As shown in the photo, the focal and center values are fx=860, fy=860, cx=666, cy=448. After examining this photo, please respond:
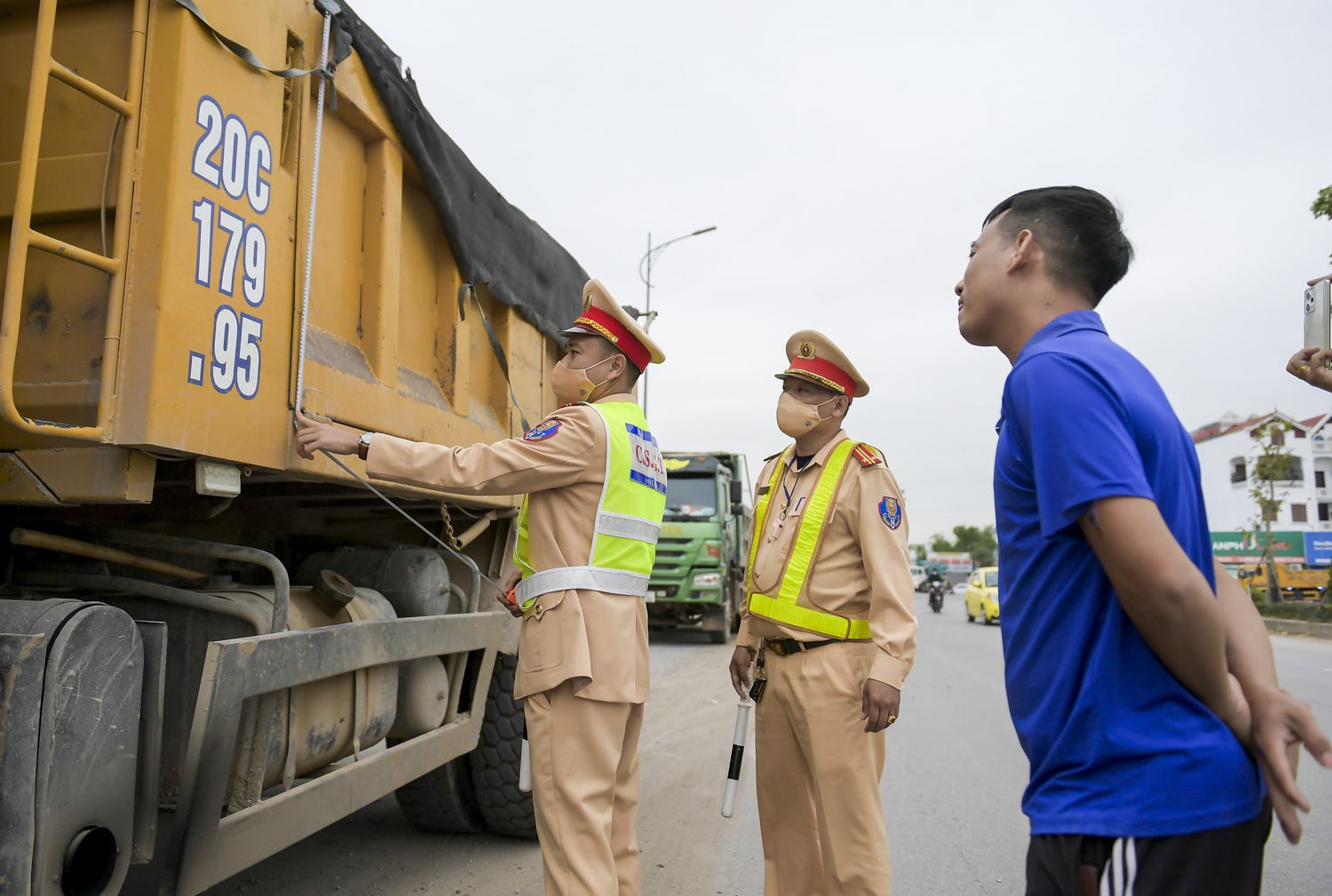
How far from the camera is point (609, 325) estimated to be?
8.71 feet

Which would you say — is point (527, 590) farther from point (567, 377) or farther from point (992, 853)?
point (992, 853)

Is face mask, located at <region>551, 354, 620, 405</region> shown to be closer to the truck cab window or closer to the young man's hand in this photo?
the young man's hand

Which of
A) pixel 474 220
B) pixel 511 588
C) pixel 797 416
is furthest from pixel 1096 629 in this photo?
pixel 474 220

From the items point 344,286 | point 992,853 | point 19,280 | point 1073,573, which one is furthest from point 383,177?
point 992,853

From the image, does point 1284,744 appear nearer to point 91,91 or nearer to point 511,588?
point 511,588

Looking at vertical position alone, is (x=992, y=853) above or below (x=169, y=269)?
below

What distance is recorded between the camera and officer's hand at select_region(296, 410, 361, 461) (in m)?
2.20

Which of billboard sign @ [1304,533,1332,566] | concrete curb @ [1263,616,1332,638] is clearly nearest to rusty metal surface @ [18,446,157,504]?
concrete curb @ [1263,616,1332,638]

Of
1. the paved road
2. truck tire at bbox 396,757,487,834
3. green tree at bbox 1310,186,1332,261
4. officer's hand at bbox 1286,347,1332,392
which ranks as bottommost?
the paved road

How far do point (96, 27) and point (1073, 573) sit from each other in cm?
232

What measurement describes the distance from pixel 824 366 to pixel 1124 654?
181 centimetres

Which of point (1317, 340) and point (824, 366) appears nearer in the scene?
point (1317, 340)

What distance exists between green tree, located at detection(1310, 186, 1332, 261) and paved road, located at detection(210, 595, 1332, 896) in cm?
666

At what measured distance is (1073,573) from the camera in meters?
1.27
